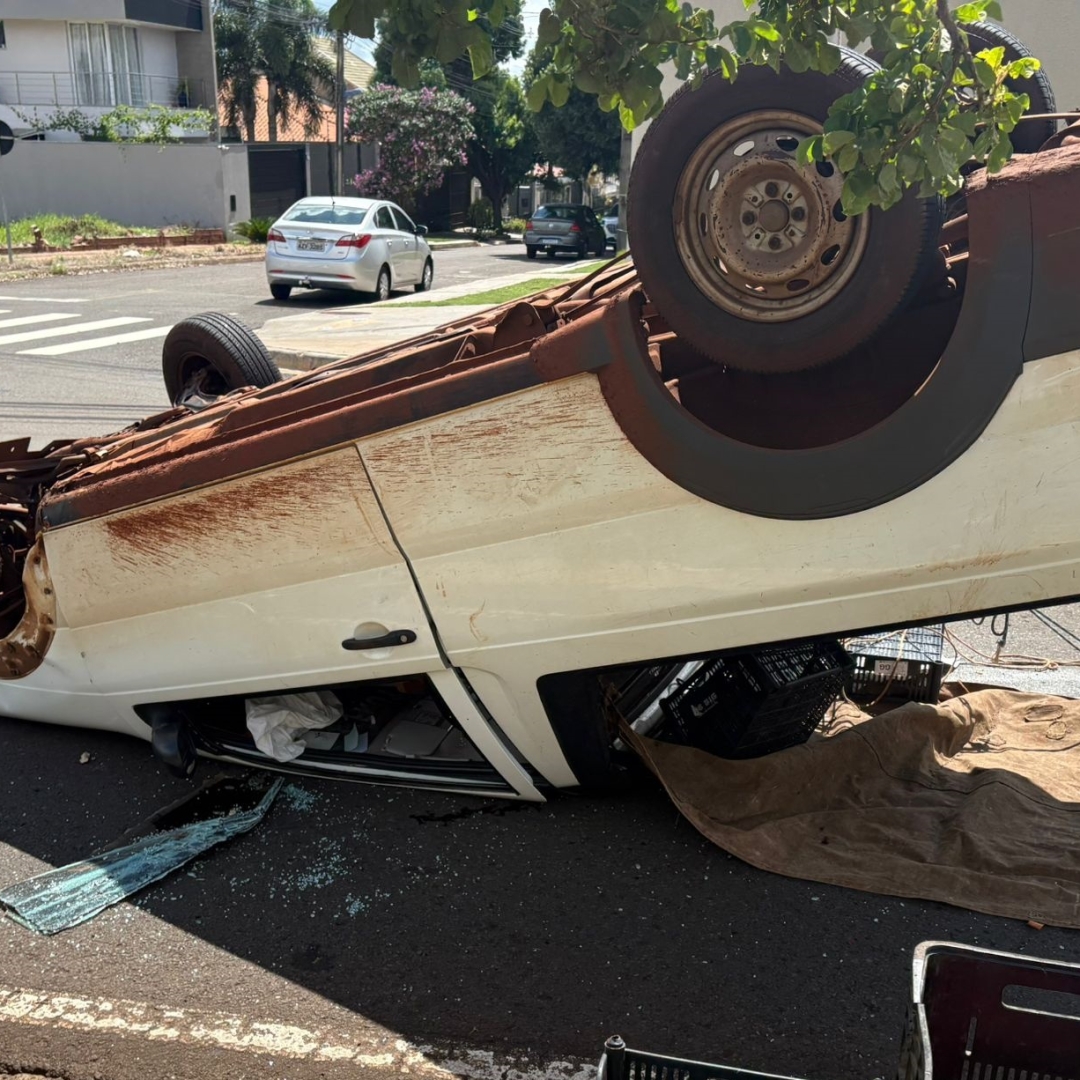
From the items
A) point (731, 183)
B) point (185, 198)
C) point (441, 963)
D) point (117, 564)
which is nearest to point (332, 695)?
point (117, 564)

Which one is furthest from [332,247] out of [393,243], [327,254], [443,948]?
[443,948]

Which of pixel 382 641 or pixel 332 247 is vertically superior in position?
pixel 332 247

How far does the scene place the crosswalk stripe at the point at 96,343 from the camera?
13.4 meters

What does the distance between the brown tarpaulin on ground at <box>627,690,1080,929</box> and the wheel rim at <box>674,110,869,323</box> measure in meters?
1.59

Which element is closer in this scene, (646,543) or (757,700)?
(646,543)

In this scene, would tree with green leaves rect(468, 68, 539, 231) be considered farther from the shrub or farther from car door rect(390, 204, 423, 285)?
car door rect(390, 204, 423, 285)

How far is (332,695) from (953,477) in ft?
7.23

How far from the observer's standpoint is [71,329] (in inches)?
599

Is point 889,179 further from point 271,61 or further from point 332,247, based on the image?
point 271,61

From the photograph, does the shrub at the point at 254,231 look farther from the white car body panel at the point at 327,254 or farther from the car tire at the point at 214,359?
the car tire at the point at 214,359

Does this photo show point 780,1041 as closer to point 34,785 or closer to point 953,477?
point 953,477

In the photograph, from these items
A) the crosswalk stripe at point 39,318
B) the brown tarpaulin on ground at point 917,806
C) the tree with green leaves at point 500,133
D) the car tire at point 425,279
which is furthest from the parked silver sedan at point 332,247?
the tree with green leaves at point 500,133

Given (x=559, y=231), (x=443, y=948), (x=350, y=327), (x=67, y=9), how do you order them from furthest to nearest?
(x=67, y=9) → (x=559, y=231) → (x=350, y=327) → (x=443, y=948)

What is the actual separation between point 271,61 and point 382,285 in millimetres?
29811
